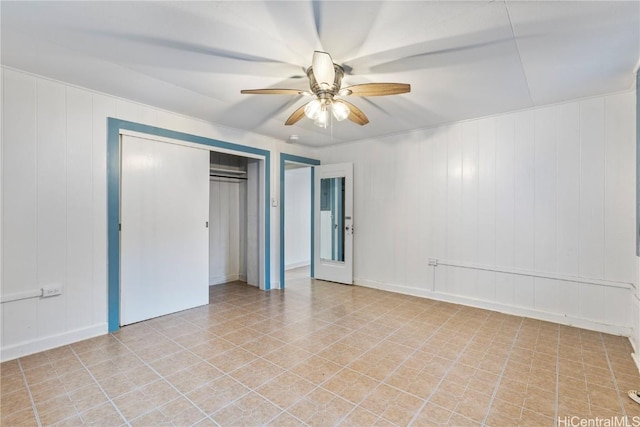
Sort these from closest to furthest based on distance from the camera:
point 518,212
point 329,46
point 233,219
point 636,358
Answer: point 329,46 → point 636,358 → point 518,212 → point 233,219

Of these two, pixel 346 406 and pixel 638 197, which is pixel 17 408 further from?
pixel 638 197

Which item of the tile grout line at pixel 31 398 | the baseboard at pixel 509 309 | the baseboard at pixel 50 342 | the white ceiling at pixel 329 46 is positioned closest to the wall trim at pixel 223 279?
the baseboard at pixel 50 342

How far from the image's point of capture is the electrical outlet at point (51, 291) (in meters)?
2.77

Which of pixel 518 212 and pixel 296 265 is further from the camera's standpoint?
pixel 296 265

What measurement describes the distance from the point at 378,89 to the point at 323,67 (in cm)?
50

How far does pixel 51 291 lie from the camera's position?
2809mm

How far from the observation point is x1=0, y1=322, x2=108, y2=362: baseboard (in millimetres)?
2576

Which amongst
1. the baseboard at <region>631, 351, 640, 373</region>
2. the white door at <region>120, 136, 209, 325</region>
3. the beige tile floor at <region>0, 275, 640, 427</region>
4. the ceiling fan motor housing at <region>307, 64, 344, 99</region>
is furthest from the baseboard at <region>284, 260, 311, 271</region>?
the baseboard at <region>631, 351, 640, 373</region>

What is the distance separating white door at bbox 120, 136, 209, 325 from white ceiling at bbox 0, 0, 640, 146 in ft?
2.40

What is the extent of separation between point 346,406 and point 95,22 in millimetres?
3081

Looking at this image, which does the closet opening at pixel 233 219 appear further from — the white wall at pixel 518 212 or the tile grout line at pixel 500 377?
the tile grout line at pixel 500 377

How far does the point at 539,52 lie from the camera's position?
232 cm

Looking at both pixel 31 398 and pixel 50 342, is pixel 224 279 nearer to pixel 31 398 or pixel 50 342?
pixel 50 342

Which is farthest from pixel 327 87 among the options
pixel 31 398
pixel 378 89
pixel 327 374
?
pixel 31 398
